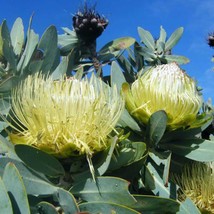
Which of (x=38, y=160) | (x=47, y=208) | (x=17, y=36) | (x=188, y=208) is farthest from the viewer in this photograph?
(x=17, y=36)

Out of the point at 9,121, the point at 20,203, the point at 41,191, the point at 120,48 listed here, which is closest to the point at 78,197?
the point at 41,191

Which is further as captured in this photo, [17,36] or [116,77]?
[17,36]

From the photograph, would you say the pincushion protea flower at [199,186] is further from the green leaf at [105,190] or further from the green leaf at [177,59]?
the green leaf at [177,59]

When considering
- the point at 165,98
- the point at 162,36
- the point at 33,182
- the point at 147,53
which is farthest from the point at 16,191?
the point at 162,36

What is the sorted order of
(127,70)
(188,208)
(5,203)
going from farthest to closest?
(127,70) → (188,208) → (5,203)

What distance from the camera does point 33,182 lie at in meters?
1.14

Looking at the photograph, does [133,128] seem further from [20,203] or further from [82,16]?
[82,16]

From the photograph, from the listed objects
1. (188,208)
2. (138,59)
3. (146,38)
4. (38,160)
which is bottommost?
(188,208)

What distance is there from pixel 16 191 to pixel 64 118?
0.26 metres

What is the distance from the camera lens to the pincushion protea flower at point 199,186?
4.58 ft

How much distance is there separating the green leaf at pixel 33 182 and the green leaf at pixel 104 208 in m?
0.11

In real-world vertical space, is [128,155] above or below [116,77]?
below

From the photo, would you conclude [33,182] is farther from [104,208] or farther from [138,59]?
[138,59]

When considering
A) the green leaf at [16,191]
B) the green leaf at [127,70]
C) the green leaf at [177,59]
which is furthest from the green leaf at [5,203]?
the green leaf at [177,59]
